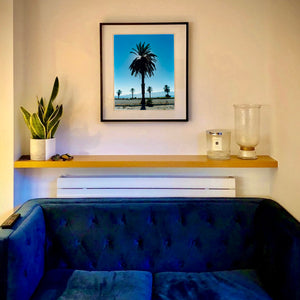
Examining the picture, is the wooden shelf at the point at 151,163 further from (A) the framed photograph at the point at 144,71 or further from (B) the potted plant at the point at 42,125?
(A) the framed photograph at the point at 144,71

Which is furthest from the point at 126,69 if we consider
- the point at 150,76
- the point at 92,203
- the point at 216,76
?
the point at 92,203

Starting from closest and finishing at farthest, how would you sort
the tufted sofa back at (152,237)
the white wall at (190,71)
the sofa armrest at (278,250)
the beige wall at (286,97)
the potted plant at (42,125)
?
the sofa armrest at (278,250), the beige wall at (286,97), the tufted sofa back at (152,237), the potted plant at (42,125), the white wall at (190,71)

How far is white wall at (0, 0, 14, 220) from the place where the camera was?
2.19 m

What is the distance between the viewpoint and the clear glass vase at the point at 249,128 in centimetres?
224

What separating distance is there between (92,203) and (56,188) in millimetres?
404

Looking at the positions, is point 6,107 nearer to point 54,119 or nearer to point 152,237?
point 54,119

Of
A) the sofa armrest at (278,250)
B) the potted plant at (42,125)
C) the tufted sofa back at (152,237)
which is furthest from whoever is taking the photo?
the potted plant at (42,125)

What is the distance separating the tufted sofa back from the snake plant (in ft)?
1.63

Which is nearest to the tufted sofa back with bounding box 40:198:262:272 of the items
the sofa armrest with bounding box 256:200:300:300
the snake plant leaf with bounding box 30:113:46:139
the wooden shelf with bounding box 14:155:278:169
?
the sofa armrest with bounding box 256:200:300:300

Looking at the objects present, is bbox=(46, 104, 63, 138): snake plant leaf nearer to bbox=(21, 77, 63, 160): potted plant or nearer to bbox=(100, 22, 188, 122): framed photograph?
bbox=(21, 77, 63, 160): potted plant

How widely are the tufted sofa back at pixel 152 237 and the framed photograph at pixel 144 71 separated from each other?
26.2 inches

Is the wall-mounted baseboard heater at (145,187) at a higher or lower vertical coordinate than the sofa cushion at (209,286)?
higher

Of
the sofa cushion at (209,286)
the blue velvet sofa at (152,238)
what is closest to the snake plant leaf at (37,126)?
the blue velvet sofa at (152,238)

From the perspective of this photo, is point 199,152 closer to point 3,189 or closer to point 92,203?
point 92,203
